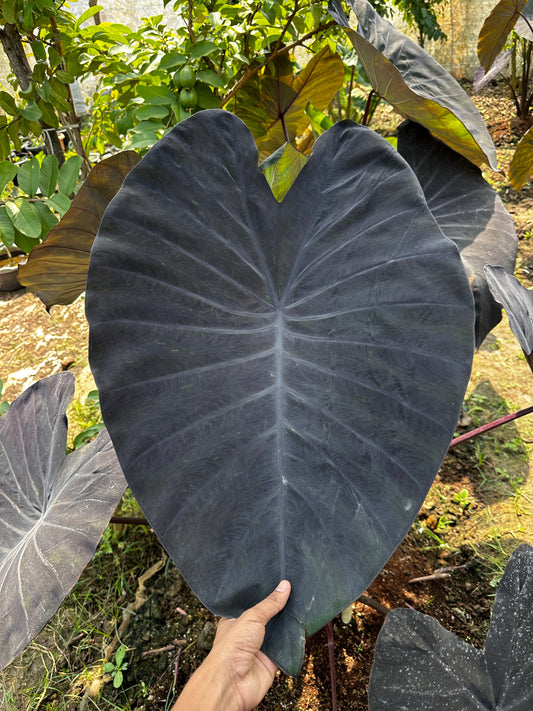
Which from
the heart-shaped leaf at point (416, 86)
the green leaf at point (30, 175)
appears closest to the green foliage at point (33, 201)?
the green leaf at point (30, 175)

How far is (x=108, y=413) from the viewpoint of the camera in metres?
0.64

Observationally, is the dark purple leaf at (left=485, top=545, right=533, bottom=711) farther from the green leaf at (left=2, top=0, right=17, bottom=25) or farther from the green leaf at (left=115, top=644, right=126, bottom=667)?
the green leaf at (left=2, top=0, right=17, bottom=25)

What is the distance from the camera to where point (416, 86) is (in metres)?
1.18

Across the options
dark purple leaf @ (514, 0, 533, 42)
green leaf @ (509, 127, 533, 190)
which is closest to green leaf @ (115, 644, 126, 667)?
green leaf @ (509, 127, 533, 190)

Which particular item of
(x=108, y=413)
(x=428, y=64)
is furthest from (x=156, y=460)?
(x=428, y=64)

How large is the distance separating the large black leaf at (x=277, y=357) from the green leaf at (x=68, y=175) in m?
0.61

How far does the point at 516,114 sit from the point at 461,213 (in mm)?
3263

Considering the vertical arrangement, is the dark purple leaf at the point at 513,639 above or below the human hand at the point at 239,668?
below

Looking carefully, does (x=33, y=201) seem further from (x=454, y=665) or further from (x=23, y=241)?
(x=454, y=665)

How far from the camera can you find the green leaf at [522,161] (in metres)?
1.70

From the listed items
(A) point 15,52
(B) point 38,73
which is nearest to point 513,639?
(B) point 38,73

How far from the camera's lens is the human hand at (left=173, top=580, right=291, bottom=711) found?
0.57 metres

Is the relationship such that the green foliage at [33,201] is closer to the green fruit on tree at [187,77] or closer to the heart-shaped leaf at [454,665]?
the green fruit on tree at [187,77]

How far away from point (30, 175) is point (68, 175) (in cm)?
9
